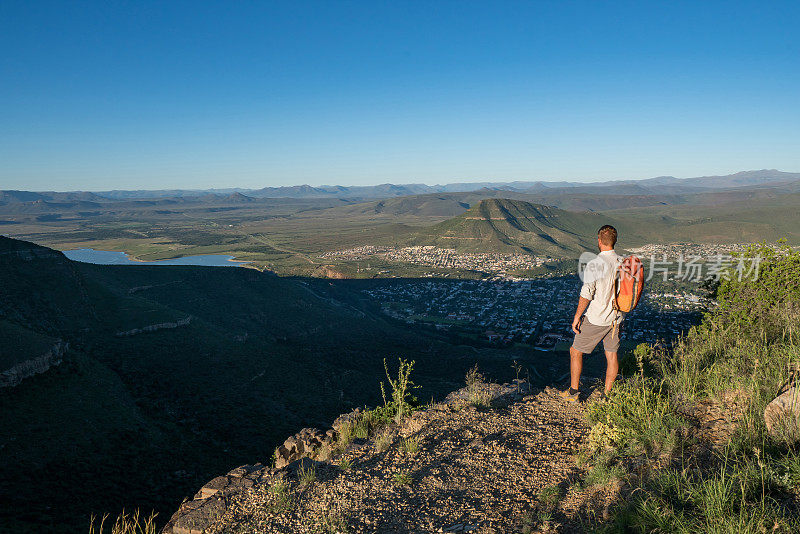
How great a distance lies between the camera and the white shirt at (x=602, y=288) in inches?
237

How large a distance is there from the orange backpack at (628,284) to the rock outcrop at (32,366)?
28.8 metres

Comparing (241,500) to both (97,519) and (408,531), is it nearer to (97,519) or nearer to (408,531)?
(408,531)

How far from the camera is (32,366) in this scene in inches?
864

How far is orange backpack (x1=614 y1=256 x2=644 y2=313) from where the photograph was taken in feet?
19.5

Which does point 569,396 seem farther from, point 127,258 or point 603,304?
point 127,258

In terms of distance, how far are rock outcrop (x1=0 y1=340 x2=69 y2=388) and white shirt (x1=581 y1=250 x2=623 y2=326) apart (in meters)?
28.4

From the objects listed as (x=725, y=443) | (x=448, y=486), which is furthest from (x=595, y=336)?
(x=448, y=486)

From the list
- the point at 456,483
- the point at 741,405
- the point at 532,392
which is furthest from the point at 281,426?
the point at 741,405

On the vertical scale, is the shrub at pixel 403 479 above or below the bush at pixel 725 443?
below

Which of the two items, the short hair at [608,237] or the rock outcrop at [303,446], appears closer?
the short hair at [608,237]

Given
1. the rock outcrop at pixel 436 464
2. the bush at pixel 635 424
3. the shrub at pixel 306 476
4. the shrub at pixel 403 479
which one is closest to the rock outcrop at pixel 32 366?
the rock outcrop at pixel 436 464

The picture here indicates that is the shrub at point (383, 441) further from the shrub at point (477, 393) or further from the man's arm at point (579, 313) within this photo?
the man's arm at point (579, 313)

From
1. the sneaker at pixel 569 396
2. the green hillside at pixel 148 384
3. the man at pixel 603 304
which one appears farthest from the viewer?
the green hillside at pixel 148 384

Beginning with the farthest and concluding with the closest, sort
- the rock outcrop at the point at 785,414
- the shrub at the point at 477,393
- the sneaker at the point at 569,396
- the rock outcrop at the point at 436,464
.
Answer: the shrub at the point at 477,393, the sneaker at the point at 569,396, the rock outcrop at the point at 436,464, the rock outcrop at the point at 785,414
